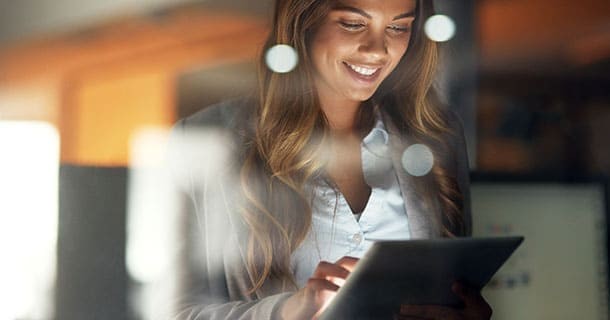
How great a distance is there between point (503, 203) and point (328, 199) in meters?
0.27

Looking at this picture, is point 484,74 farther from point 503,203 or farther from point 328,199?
point 328,199

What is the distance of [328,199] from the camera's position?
0.95 m

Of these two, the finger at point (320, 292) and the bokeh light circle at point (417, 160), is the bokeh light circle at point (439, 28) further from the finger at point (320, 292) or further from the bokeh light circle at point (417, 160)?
the finger at point (320, 292)

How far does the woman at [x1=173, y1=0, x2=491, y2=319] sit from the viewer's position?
36.2 inches

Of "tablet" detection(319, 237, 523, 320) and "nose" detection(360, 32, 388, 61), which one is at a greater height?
"nose" detection(360, 32, 388, 61)

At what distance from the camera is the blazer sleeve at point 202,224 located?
904 mm

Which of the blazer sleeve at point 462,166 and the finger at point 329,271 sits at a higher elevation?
the blazer sleeve at point 462,166

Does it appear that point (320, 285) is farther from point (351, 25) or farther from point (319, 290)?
point (351, 25)

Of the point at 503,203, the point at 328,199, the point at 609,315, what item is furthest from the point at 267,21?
the point at 609,315

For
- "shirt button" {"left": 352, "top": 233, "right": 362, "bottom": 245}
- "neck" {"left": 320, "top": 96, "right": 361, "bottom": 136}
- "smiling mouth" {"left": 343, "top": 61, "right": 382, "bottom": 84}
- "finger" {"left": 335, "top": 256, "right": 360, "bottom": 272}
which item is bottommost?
"finger" {"left": 335, "top": 256, "right": 360, "bottom": 272}

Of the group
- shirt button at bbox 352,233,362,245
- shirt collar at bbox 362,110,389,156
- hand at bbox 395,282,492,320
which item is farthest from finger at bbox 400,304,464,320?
shirt collar at bbox 362,110,389,156

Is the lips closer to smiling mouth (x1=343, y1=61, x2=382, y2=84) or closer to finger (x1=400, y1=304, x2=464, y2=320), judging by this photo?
smiling mouth (x1=343, y1=61, x2=382, y2=84)

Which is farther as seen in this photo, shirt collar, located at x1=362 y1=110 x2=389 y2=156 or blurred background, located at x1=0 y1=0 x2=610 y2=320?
shirt collar, located at x1=362 y1=110 x2=389 y2=156

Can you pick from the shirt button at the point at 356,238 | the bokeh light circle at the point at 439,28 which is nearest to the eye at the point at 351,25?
the bokeh light circle at the point at 439,28
